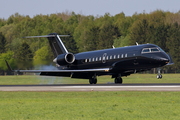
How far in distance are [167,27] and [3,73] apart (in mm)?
55162

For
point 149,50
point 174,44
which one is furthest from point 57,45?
point 174,44

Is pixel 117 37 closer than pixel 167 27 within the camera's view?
No

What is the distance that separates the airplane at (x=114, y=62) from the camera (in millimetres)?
31688

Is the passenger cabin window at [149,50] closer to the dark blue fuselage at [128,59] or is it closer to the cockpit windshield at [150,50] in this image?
the cockpit windshield at [150,50]

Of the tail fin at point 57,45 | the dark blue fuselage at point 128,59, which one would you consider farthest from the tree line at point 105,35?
the dark blue fuselage at point 128,59

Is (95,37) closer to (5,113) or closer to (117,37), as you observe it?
(117,37)

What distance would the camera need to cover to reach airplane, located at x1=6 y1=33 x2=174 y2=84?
3169cm

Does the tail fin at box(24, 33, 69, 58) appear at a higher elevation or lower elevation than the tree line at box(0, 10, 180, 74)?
lower

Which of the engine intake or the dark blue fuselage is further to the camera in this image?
the engine intake

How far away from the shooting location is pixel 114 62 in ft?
111

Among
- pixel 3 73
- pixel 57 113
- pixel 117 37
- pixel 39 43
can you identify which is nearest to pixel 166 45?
pixel 117 37

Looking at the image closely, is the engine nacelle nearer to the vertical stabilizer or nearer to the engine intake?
the engine intake

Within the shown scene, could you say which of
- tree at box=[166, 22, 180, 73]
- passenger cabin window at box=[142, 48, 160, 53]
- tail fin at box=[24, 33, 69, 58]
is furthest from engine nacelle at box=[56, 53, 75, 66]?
tree at box=[166, 22, 180, 73]

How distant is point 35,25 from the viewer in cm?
17238
